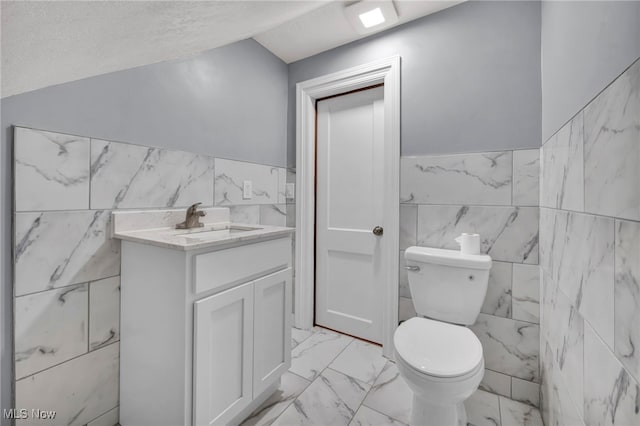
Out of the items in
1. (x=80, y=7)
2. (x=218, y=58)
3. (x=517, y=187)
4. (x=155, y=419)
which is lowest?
(x=155, y=419)

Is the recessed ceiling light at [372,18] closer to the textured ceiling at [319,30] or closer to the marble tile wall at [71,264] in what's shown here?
the textured ceiling at [319,30]

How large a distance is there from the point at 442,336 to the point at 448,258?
38 centimetres

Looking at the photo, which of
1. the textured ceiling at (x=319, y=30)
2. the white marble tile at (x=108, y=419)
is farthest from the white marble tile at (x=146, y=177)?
the textured ceiling at (x=319, y=30)

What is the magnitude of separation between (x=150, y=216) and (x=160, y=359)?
65 centimetres

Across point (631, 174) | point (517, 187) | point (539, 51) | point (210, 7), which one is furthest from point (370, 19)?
point (631, 174)

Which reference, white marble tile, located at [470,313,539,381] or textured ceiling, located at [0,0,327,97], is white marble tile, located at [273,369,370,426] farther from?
textured ceiling, located at [0,0,327,97]

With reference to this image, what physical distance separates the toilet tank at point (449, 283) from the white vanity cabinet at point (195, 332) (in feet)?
2.64

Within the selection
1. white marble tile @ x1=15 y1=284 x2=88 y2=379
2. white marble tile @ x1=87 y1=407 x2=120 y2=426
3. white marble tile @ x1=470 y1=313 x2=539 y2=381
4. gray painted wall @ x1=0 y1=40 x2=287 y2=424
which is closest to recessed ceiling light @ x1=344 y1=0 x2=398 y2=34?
gray painted wall @ x1=0 y1=40 x2=287 y2=424

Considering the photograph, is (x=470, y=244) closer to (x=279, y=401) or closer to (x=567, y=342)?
(x=567, y=342)

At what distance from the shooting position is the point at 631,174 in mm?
547

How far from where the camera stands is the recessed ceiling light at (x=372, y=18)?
163 cm

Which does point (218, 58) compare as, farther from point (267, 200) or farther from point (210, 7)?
point (210, 7)

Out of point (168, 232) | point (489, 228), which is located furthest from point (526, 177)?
point (168, 232)

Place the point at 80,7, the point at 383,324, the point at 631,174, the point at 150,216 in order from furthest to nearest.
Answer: the point at 383,324, the point at 150,216, the point at 631,174, the point at 80,7
